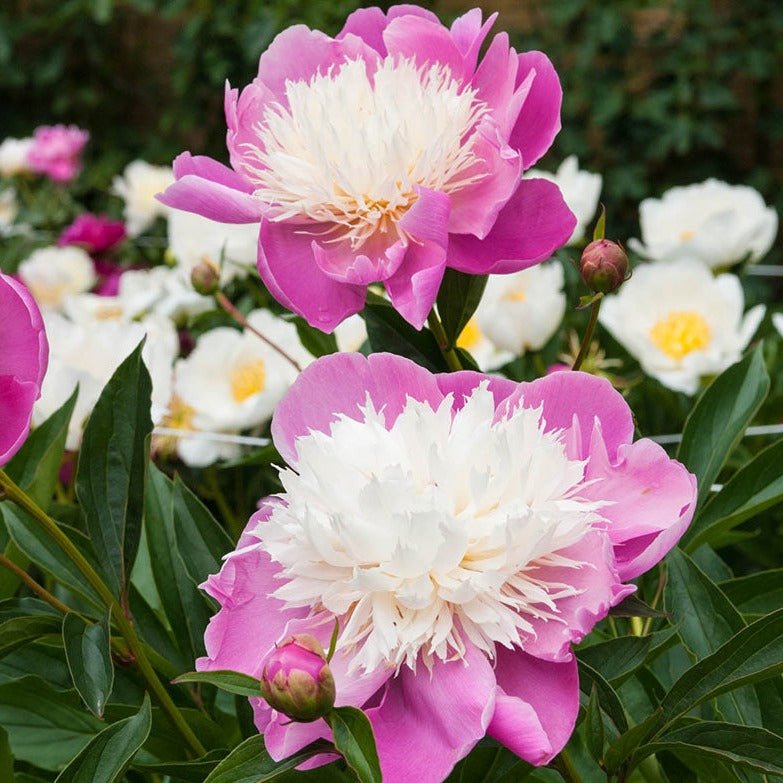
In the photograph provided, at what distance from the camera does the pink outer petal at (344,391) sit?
0.42 metres

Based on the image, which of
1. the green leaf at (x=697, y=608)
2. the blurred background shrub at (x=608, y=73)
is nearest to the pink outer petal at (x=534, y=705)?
the green leaf at (x=697, y=608)

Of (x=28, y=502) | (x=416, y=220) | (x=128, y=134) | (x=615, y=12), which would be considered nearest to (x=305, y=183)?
(x=416, y=220)

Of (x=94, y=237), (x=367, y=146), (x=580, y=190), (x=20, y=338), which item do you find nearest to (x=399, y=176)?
(x=367, y=146)

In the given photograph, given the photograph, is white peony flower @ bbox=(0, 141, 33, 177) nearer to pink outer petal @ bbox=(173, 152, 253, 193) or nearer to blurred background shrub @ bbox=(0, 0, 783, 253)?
blurred background shrub @ bbox=(0, 0, 783, 253)

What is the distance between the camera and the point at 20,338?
1.40 ft

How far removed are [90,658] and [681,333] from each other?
0.59 m

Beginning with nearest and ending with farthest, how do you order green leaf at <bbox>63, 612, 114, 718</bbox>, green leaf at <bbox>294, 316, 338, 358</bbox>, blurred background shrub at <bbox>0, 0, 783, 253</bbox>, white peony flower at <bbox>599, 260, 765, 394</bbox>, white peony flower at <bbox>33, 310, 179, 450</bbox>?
green leaf at <bbox>63, 612, 114, 718</bbox>
green leaf at <bbox>294, 316, 338, 358</bbox>
white peony flower at <bbox>33, 310, 179, 450</bbox>
white peony flower at <bbox>599, 260, 765, 394</bbox>
blurred background shrub at <bbox>0, 0, 783, 253</bbox>

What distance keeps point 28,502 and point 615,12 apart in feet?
9.43

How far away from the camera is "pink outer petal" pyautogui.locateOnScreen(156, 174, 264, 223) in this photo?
45cm

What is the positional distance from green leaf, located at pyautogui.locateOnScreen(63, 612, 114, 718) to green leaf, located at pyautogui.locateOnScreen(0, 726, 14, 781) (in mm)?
106

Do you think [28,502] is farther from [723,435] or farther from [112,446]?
[723,435]

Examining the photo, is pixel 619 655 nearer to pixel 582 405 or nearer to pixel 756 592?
pixel 582 405

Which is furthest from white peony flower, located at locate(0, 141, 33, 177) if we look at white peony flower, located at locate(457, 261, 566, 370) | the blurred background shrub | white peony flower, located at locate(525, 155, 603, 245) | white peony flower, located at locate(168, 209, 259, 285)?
white peony flower, located at locate(457, 261, 566, 370)

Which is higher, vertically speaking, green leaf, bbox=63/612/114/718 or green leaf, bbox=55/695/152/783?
green leaf, bbox=63/612/114/718
